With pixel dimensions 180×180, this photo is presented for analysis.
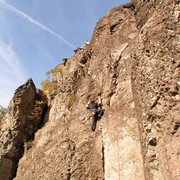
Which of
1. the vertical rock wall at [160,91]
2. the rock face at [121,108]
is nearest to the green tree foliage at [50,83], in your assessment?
the rock face at [121,108]

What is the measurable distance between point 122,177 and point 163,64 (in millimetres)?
5064

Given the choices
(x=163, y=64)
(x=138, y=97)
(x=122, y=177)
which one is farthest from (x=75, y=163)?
(x=163, y=64)

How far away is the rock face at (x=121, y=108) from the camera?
23.6 feet

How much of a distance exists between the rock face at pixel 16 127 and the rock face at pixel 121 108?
110 centimetres

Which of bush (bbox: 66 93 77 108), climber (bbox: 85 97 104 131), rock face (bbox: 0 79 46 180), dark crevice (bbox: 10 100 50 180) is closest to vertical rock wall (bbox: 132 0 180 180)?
climber (bbox: 85 97 104 131)

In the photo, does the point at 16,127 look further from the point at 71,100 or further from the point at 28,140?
the point at 71,100

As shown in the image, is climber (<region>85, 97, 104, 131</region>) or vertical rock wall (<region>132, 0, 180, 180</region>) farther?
climber (<region>85, 97, 104, 131</region>)

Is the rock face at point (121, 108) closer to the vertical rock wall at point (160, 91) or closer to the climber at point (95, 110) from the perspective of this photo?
the vertical rock wall at point (160, 91)

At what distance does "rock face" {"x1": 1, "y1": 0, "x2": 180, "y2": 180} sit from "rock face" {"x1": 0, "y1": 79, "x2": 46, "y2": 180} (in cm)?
110

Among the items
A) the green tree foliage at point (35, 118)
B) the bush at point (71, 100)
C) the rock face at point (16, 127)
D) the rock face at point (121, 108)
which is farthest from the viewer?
the green tree foliage at point (35, 118)

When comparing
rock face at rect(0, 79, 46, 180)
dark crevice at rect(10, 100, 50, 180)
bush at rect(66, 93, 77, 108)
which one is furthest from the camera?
dark crevice at rect(10, 100, 50, 180)

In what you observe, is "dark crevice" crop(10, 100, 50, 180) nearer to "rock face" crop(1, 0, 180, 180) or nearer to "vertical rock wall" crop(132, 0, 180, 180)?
"rock face" crop(1, 0, 180, 180)

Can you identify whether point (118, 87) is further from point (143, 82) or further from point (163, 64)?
point (163, 64)

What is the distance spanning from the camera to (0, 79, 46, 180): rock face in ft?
57.4
